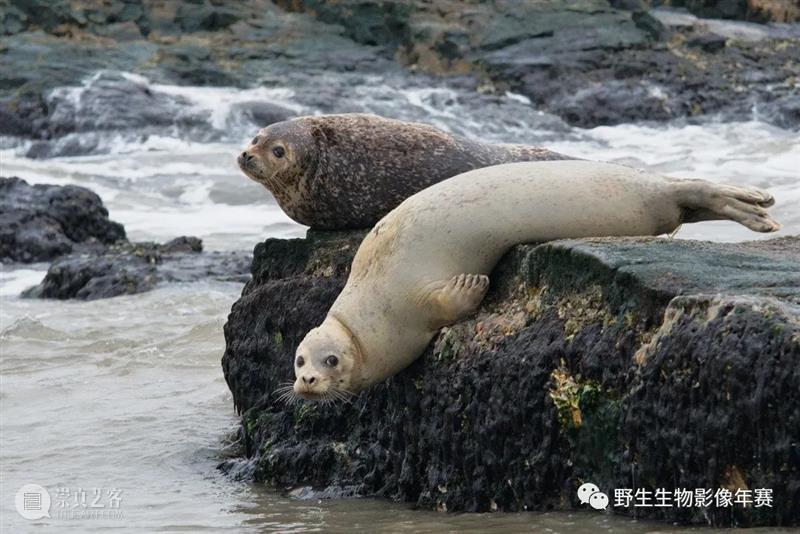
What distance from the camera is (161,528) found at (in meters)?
5.25

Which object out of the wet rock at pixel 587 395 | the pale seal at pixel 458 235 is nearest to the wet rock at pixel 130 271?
the wet rock at pixel 587 395

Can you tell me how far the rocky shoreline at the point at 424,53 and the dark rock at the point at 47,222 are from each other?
8692 mm

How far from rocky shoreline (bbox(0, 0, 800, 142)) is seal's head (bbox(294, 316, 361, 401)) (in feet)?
57.5

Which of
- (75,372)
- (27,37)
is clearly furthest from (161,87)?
(75,372)

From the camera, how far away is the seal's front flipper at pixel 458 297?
531 centimetres

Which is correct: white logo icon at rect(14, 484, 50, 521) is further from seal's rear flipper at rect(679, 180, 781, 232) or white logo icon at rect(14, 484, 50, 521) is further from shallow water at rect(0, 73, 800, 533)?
seal's rear flipper at rect(679, 180, 781, 232)

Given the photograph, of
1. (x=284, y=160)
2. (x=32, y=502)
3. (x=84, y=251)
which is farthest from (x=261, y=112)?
(x=32, y=502)

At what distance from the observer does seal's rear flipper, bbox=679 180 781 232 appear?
18.0ft

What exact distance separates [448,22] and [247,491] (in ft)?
70.6

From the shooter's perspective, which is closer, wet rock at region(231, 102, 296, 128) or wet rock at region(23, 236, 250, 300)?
wet rock at region(23, 236, 250, 300)

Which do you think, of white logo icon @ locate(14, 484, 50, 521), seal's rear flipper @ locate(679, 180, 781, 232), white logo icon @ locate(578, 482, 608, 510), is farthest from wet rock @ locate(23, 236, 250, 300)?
white logo icon @ locate(578, 482, 608, 510)

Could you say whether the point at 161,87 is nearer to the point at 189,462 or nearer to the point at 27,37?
the point at 27,37

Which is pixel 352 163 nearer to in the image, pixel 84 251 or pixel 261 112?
pixel 84 251

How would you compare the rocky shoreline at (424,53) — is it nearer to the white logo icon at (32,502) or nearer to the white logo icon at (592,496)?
the white logo icon at (32,502)
